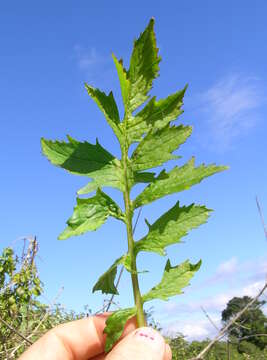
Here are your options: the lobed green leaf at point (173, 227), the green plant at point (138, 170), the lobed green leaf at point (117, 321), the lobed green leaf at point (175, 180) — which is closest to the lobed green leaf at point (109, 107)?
the green plant at point (138, 170)

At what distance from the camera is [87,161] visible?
1.46m

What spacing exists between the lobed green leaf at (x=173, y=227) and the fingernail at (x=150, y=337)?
282 millimetres

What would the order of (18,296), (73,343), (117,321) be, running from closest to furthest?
(117,321) < (73,343) < (18,296)

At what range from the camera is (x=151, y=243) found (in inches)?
54.4

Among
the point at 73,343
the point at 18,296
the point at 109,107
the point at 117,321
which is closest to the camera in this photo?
the point at 117,321

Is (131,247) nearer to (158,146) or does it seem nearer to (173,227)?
(173,227)

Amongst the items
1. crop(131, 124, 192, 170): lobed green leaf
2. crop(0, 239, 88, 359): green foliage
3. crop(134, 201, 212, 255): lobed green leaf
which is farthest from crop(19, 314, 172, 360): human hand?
crop(0, 239, 88, 359): green foliage

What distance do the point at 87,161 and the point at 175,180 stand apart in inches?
11.6

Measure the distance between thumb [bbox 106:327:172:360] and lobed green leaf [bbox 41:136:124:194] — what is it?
0.49 metres

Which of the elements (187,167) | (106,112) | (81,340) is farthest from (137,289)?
(81,340)

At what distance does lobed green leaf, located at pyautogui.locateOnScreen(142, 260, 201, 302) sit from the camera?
138cm

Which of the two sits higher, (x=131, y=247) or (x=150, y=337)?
(x=131, y=247)

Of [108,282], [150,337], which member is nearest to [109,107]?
[108,282]

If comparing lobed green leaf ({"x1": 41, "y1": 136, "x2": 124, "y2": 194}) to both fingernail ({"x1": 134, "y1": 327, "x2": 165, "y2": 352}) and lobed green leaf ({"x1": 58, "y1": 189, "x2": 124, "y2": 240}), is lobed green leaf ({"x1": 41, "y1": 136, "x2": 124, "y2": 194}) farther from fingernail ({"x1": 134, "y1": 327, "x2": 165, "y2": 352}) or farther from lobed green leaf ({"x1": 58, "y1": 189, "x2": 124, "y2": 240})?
fingernail ({"x1": 134, "y1": 327, "x2": 165, "y2": 352})
